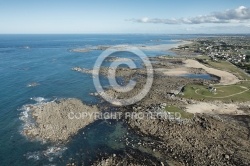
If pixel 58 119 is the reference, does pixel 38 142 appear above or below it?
below

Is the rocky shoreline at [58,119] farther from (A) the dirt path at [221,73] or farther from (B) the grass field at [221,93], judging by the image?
(A) the dirt path at [221,73]

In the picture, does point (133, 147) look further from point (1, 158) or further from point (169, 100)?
point (169, 100)

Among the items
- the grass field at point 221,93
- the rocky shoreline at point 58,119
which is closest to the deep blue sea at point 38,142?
the rocky shoreline at point 58,119

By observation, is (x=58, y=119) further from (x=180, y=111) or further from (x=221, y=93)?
(x=221, y=93)

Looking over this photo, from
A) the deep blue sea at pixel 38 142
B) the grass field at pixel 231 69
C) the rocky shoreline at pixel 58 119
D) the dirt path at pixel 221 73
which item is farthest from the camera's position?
the grass field at pixel 231 69

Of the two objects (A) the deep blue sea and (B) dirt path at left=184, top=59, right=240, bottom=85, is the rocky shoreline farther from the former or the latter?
(B) dirt path at left=184, top=59, right=240, bottom=85

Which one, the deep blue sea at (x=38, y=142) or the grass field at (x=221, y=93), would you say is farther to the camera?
the grass field at (x=221, y=93)

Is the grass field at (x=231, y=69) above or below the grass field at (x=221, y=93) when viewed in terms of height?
above

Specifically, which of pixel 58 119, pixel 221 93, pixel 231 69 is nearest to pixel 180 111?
pixel 221 93
